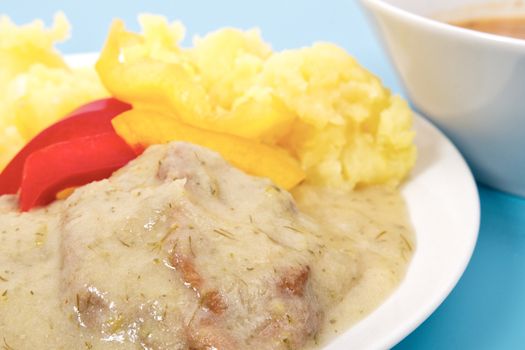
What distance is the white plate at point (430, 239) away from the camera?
10.5 feet

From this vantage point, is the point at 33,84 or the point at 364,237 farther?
the point at 33,84

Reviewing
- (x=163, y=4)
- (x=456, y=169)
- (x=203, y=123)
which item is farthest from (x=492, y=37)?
(x=163, y=4)

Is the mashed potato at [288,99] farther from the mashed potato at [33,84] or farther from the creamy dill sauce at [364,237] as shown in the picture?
the mashed potato at [33,84]

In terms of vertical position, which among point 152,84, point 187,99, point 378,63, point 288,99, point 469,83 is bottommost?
point 378,63

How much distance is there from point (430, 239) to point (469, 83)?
36.2 inches

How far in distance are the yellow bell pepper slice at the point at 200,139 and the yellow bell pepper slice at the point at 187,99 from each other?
0.29 feet

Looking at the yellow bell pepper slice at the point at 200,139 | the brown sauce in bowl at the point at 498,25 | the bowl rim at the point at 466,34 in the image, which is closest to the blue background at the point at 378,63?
the brown sauce in bowl at the point at 498,25

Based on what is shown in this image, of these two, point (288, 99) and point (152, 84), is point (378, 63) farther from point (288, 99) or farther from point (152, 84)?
point (152, 84)

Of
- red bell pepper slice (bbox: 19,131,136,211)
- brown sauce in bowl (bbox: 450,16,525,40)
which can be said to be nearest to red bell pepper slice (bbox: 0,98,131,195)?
red bell pepper slice (bbox: 19,131,136,211)

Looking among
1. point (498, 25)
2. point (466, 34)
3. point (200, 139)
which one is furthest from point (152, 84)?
point (498, 25)

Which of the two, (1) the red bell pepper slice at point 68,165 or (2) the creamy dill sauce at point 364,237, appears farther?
(1) the red bell pepper slice at point 68,165

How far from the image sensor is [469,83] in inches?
171

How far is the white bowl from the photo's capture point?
163 inches

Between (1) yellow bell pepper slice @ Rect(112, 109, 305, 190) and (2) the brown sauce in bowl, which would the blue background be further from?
(1) yellow bell pepper slice @ Rect(112, 109, 305, 190)
